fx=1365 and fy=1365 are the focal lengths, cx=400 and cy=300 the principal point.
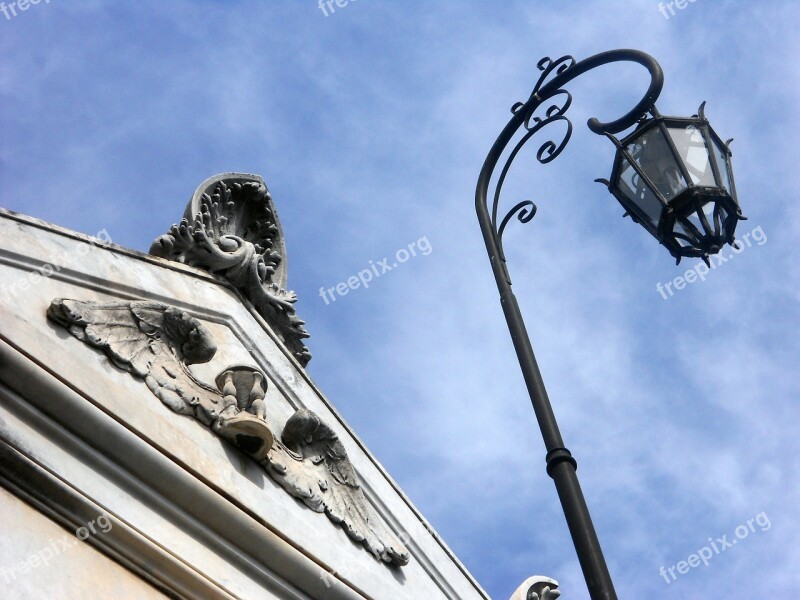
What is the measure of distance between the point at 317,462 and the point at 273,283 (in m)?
1.96

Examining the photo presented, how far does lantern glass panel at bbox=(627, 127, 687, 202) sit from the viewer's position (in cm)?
833

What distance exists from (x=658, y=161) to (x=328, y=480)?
2.83 m

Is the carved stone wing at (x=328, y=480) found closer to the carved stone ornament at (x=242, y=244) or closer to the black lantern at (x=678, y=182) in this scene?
the carved stone ornament at (x=242, y=244)

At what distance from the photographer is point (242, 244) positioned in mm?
9461

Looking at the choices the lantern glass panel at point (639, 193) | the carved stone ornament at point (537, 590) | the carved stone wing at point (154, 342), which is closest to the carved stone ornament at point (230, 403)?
the carved stone wing at point (154, 342)

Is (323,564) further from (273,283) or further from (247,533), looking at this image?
(273,283)

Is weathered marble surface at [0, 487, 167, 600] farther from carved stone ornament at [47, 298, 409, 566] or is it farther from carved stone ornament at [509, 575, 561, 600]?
carved stone ornament at [509, 575, 561, 600]

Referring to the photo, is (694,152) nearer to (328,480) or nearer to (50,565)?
(328,480)

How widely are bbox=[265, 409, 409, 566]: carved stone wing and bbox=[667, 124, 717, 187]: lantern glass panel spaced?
2.71 m

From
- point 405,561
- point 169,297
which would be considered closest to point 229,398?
point 169,297

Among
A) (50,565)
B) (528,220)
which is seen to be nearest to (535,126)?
(528,220)

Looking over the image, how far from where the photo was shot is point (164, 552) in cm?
621

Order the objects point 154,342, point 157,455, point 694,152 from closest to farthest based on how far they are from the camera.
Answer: point 157,455 → point 154,342 → point 694,152

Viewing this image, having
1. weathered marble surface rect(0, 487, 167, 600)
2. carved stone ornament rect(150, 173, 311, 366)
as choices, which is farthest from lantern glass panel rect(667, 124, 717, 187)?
weathered marble surface rect(0, 487, 167, 600)
